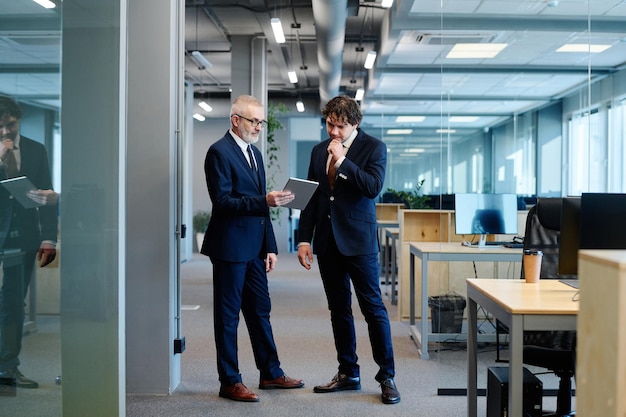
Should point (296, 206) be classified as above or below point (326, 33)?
below

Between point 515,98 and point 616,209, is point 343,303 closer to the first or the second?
point 616,209

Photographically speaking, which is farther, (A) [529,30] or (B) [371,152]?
(A) [529,30]

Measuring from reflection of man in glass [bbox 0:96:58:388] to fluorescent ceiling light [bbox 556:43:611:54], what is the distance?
335cm

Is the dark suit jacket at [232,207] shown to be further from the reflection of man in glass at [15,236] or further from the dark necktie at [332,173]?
the reflection of man in glass at [15,236]

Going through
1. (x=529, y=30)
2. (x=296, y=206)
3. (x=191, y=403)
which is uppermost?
(x=529, y=30)

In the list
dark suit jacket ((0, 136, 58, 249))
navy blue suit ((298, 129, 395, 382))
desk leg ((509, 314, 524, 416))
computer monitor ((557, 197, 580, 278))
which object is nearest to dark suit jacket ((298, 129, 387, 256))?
navy blue suit ((298, 129, 395, 382))

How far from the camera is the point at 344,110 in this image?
3607mm

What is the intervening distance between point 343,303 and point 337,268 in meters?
0.21

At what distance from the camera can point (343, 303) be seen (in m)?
3.77

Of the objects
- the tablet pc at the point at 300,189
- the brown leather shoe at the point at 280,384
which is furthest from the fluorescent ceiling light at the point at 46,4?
the brown leather shoe at the point at 280,384

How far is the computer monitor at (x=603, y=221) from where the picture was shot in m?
2.37

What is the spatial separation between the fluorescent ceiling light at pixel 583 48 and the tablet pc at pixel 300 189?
80.6 inches

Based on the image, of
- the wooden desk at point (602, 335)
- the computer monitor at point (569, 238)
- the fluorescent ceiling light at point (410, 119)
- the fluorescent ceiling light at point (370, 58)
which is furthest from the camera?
the fluorescent ceiling light at point (410, 119)

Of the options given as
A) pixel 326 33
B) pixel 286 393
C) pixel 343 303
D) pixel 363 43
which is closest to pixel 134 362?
pixel 286 393
